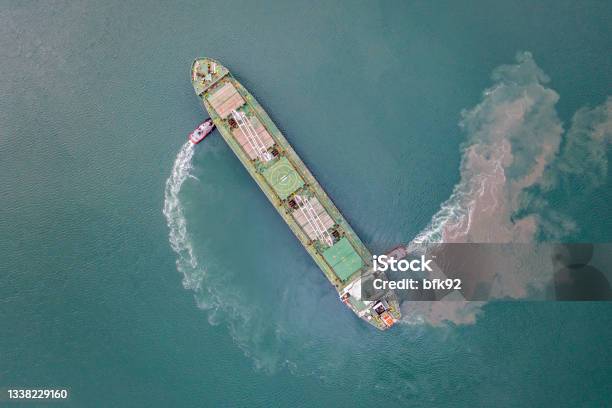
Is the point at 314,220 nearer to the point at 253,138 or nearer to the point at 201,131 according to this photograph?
the point at 253,138

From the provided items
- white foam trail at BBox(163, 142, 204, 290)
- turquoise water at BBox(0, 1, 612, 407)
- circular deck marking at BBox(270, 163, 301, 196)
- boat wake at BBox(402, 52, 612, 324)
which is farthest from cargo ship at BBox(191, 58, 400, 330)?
white foam trail at BBox(163, 142, 204, 290)

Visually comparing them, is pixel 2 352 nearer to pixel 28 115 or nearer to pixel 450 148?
pixel 28 115

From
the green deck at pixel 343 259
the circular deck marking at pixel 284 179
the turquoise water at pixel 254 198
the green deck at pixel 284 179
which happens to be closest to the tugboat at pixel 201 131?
the turquoise water at pixel 254 198

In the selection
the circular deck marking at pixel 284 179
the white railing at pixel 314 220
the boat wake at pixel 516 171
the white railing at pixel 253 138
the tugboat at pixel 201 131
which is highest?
the tugboat at pixel 201 131

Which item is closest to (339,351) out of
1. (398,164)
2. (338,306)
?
(338,306)

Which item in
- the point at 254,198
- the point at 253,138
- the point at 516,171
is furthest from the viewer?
the point at 254,198

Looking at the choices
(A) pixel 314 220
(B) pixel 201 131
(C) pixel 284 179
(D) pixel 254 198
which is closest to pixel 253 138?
(C) pixel 284 179

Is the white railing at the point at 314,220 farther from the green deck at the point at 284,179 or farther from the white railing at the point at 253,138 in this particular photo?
the white railing at the point at 253,138
